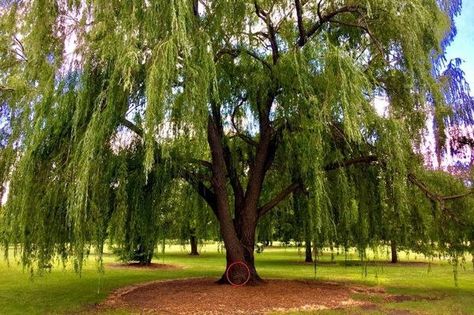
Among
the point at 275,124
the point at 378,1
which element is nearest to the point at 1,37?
the point at 275,124

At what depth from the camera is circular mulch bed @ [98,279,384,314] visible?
8.99 meters

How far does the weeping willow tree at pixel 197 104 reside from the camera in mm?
8297

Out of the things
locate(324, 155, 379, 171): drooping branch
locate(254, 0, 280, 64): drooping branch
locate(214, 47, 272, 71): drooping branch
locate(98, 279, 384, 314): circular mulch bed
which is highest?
locate(254, 0, 280, 64): drooping branch

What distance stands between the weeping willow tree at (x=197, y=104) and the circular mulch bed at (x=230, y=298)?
3.75ft

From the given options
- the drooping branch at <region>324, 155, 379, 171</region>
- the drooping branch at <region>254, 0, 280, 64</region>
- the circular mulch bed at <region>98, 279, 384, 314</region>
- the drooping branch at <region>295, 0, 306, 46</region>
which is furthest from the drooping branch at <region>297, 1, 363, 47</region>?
the circular mulch bed at <region>98, 279, 384, 314</region>

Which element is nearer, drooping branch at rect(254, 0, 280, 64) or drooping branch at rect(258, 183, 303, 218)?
drooping branch at rect(254, 0, 280, 64)

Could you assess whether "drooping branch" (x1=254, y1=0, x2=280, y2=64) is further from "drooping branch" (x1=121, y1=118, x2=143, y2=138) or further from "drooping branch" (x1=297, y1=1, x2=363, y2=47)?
"drooping branch" (x1=121, y1=118, x2=143, y2=138)

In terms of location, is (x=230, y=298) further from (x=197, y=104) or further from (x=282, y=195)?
(x=197, y=104)

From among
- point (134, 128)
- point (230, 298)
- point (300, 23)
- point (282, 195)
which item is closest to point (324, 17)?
point (300, 23)

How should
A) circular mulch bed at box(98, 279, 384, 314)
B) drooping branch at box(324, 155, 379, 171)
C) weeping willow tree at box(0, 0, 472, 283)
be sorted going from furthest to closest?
1. drooping branch at box(324, 155, 379, 171)
2. circular mulch bed at box(98, 279, 384, 314)
3. weeping willow tree at box(0, 0, 472, 283)

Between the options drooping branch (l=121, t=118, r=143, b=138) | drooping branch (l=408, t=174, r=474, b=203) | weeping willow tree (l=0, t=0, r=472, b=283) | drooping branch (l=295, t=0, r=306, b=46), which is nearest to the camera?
weeping willow tree (l=0, t=0, r=472, b=283)

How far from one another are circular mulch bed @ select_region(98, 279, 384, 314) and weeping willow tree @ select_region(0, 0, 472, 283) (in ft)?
3.75

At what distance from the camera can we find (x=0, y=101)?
1044cm

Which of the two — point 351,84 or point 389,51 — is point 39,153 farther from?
point 389,51
